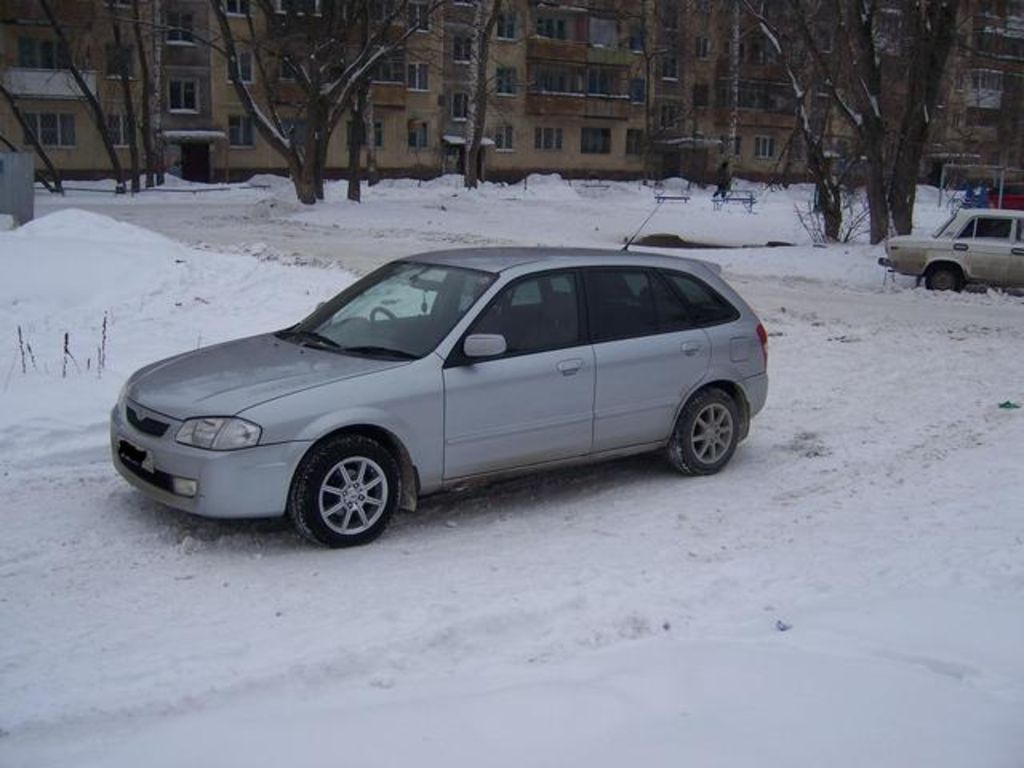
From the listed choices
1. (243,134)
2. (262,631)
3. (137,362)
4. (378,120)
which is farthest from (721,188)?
(262,631)

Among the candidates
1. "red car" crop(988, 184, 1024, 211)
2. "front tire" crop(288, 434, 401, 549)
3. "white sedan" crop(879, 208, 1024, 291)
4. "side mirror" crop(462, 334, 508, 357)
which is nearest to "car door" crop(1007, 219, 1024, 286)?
"white sedan" crop(879, 208, 1024, 291)

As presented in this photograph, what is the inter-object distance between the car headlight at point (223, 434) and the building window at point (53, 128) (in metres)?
53.9

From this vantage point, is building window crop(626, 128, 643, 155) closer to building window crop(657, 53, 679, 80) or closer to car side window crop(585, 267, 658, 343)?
building window crop(657, 53, 679, 80)

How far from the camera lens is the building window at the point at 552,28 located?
67375mm

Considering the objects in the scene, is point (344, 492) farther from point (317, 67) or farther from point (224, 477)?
point (317, 67)

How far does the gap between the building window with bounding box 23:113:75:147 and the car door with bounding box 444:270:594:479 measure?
53.4m

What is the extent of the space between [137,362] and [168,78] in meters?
50.5

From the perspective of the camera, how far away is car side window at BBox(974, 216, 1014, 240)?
19.3 m

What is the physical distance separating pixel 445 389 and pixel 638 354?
1510 mm

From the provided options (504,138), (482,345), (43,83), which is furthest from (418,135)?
(482,345)

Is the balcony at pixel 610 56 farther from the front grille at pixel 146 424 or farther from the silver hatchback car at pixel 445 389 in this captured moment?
the front grille at pixel 146 424

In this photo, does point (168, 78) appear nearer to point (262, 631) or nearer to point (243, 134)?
point (243, 134)

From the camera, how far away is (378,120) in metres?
61.5

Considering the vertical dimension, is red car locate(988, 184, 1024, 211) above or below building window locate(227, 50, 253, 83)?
below
